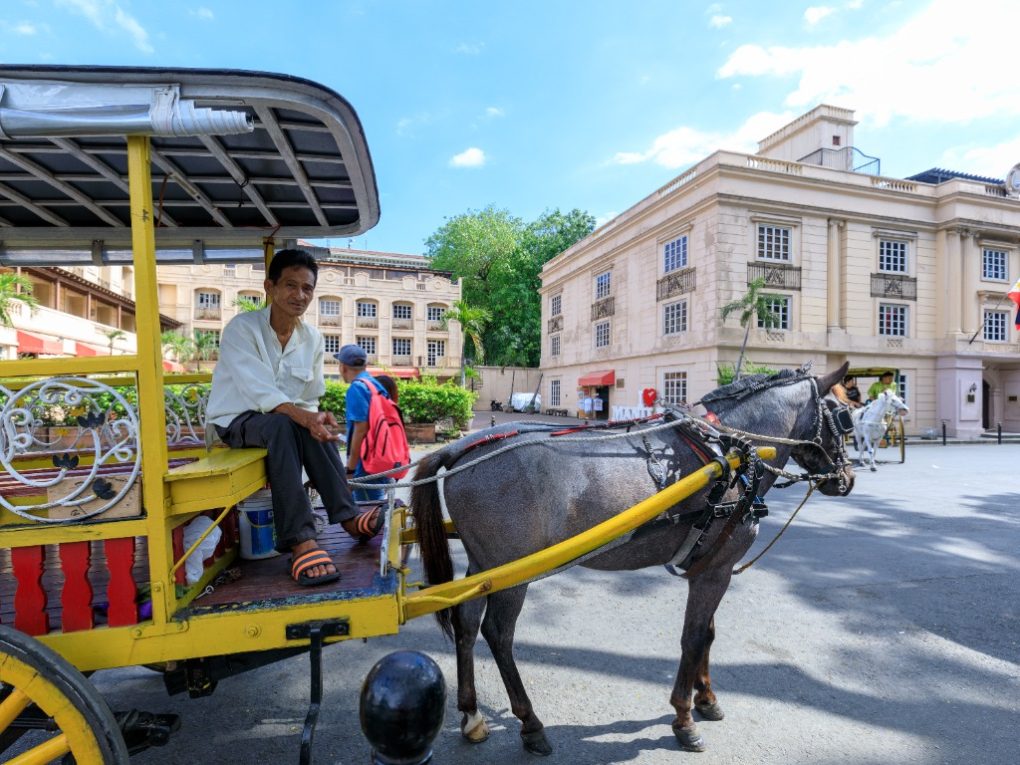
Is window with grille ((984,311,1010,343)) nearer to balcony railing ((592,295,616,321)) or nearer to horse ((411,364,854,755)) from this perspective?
balcony railing ((592,295,616,321))

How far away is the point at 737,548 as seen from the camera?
296 cm

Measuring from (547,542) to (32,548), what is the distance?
A: 1983mm

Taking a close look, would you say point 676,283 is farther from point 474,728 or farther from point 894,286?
point 474,728

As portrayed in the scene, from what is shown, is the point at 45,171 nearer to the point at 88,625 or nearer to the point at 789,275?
the point at 88,625

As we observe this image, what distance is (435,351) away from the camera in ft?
135

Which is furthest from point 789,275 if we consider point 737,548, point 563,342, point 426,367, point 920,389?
point 426,367

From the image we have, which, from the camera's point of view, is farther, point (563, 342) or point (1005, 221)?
point (563, 342)

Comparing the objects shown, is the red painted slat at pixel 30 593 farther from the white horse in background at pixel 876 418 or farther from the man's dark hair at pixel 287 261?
the white horse in background at pixel 876 418

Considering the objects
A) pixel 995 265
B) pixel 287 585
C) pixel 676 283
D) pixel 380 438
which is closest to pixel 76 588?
pixel 287 585

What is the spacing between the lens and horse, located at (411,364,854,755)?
271 centimetres

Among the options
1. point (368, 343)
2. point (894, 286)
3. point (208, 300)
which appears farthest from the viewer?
point (368, 343)

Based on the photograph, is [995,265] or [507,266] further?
[507,266]

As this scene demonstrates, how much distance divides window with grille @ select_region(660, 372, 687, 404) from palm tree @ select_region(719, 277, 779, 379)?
103 inches

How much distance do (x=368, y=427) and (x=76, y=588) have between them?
105 inches
